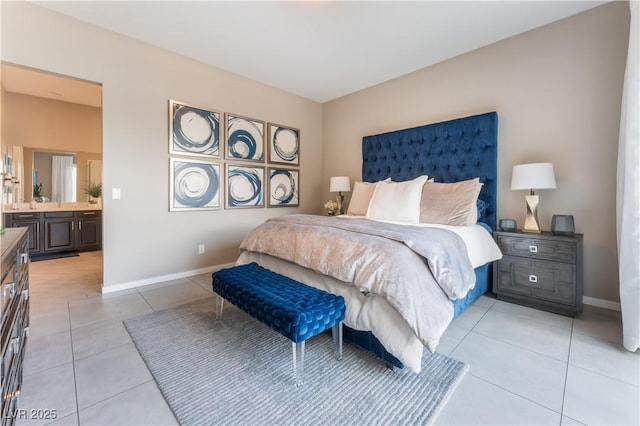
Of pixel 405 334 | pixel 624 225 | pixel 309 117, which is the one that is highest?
pixel 309 117

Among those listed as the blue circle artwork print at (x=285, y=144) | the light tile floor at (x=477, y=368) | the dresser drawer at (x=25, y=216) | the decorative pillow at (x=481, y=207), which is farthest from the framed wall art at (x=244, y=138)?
the dresser drawer at (x=25, y=216)

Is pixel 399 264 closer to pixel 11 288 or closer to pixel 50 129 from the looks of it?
pixel 11 288

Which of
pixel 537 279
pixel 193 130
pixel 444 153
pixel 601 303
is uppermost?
pixel 193 130

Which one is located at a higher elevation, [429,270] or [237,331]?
[429,270]

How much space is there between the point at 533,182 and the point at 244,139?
336 centimetres

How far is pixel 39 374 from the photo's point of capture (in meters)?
1.52

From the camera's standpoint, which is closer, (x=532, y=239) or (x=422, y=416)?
(x=422, y=416)

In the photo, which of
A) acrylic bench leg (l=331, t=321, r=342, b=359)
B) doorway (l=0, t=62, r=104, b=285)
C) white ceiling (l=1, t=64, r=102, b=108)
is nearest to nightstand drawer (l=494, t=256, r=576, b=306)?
acrylic bench leg (l=331, t=321, r=342, b=359)

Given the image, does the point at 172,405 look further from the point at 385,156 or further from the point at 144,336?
the point at 385,156

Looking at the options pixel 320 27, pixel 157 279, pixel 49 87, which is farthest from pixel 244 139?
pixel 49 87

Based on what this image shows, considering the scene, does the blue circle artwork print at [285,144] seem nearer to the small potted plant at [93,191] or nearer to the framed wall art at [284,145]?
the framed wall art at [284,145]

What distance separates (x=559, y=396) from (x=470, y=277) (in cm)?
71

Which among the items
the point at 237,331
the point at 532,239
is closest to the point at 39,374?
the point at 237,331

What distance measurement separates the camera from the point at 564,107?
8.33 feet
